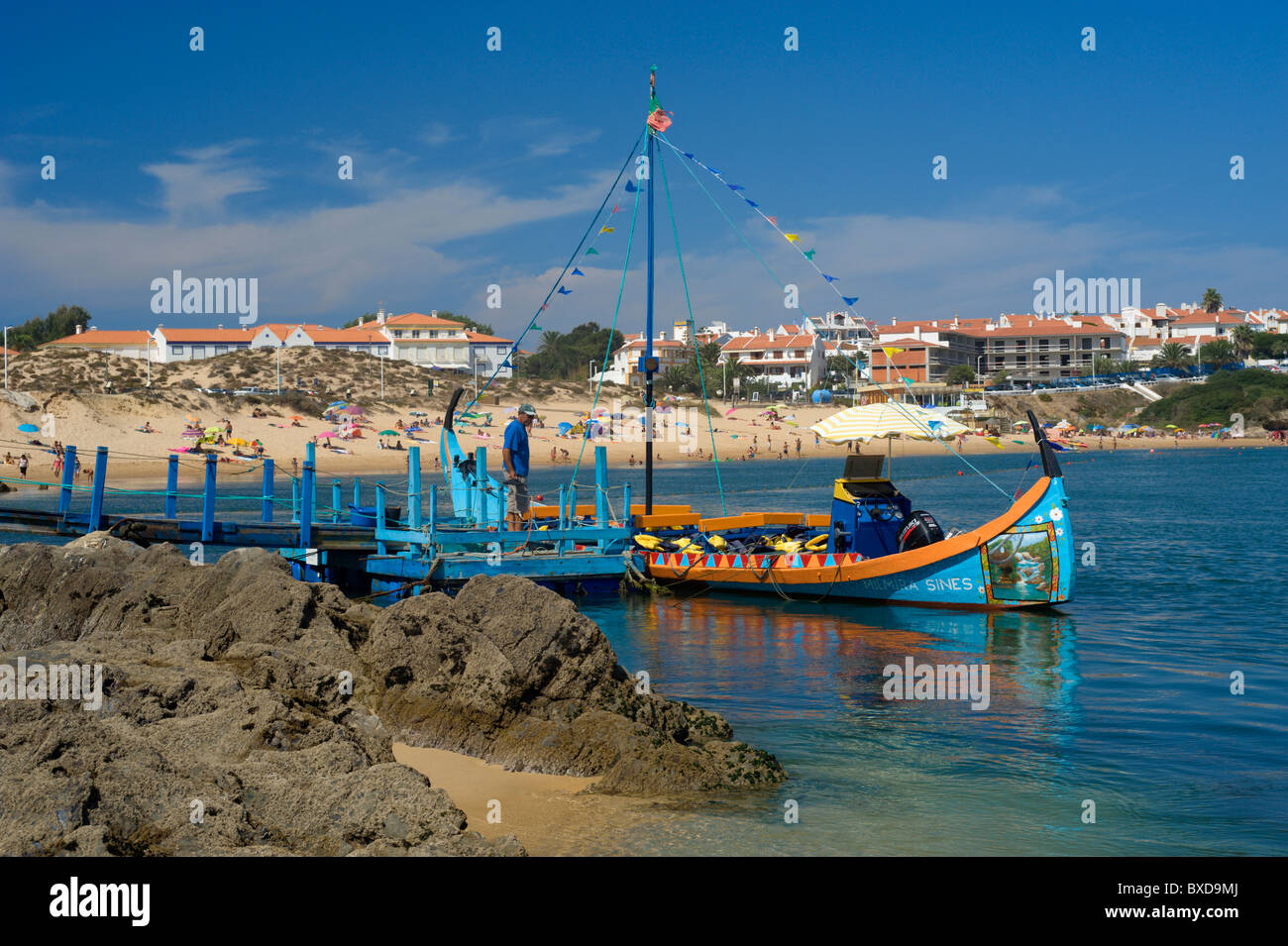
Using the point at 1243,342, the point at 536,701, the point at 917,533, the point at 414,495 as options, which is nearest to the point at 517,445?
the point at 414,495

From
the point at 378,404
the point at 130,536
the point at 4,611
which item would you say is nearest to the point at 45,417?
the point at 378,404

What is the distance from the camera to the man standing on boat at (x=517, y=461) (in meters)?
18.1

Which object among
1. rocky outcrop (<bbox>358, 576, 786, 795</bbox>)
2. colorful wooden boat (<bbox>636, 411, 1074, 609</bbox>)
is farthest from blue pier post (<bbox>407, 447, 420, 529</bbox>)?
rocky outcrop (<bbox>358, 576, 786, 795</bbox>)

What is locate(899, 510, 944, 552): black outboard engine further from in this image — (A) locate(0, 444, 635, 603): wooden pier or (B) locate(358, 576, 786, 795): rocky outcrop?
(B) locate(358, 576, 786, 795): rocky outcrop

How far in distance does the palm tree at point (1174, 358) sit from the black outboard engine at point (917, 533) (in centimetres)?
12398

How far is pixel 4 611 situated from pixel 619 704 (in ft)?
25.8

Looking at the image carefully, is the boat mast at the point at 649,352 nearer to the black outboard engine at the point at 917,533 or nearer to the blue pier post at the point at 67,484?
the black outboard engine at the point at 917,533

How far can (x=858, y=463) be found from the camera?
18672 millimetres

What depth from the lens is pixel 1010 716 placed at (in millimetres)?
12133

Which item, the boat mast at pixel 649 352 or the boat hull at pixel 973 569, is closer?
the boat hull at pixel 973 569

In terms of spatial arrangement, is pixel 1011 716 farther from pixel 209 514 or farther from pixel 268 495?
pixel 268 495

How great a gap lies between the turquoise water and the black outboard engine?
1122 millimetres

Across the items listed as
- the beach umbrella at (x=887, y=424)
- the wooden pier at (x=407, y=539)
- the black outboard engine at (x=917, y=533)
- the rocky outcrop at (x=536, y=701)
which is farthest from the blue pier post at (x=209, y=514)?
the black outboard engine at (x=917, y=533)

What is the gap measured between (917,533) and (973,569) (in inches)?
52.5
